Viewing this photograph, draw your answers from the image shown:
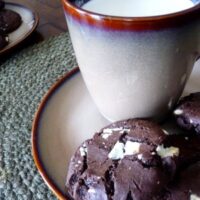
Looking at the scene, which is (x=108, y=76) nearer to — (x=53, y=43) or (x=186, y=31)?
(x=186, y=31)

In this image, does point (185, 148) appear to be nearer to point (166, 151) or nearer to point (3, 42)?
point (166, 151)

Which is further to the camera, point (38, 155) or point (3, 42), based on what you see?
point (3, 42)

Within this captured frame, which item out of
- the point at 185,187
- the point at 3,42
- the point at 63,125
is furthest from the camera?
the point at 3,42

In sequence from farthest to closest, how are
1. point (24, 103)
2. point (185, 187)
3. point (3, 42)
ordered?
point (3, 42) < point (24, 103) < point (185, 187)

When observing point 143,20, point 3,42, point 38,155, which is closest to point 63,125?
point 38,155

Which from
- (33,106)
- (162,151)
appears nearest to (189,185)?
(162,151)

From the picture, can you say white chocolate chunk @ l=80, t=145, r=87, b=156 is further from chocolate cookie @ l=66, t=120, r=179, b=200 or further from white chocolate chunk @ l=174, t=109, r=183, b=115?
white chocolate chunk @ l=174, t=109, r=183, b=115

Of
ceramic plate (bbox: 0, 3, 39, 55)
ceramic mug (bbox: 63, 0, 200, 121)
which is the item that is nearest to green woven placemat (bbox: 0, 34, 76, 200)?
ceramic plate (bbox: 0, 3, 39, 55)
